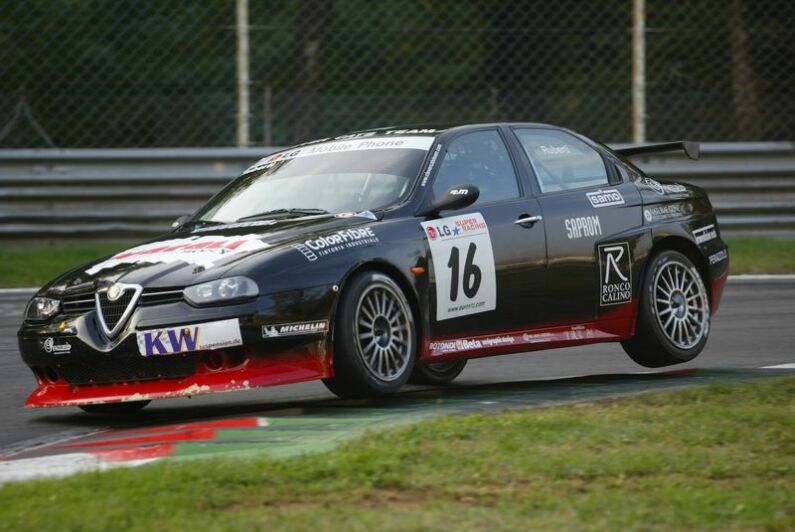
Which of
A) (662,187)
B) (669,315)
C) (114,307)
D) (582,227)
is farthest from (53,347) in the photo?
(662,187)

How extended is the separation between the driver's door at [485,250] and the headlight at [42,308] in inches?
71.9

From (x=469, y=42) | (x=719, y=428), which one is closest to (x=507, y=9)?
(x=469, y=42)

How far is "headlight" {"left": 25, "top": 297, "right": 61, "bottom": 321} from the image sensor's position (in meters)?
7.55

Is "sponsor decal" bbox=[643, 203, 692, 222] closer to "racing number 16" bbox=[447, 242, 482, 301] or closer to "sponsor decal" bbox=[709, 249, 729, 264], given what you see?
"sponsor decal" bbox=[709, 249, 729, 264]

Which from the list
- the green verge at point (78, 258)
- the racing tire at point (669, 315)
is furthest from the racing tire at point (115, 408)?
the green verge at point (78, 258)

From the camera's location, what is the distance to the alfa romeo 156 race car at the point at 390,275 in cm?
717

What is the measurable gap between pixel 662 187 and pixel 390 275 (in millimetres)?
2514

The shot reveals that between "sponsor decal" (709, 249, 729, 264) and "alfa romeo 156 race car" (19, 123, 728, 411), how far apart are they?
0.01 m

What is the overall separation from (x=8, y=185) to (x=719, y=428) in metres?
9.92

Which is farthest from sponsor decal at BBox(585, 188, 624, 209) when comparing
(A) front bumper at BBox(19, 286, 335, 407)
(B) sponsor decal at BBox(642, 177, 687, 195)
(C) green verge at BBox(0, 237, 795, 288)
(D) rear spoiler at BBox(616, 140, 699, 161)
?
(C) green verge at BBox(0, 237, 795, 288)

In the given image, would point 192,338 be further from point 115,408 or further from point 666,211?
point 666,211

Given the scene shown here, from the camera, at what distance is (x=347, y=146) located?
873 centimetres

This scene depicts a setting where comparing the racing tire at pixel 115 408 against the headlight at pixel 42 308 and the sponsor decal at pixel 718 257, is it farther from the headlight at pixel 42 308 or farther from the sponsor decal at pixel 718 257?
the sponsor decal at pixel 718 257

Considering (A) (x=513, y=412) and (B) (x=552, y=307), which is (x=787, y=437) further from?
(B) (x=552, y=307)
